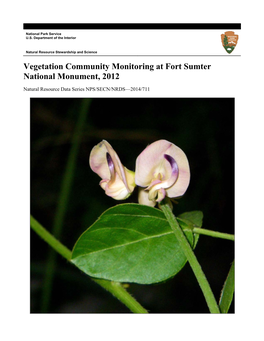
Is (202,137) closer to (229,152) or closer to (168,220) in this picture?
(229,152)

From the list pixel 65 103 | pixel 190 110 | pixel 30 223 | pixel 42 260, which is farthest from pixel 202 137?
pixel 30 223

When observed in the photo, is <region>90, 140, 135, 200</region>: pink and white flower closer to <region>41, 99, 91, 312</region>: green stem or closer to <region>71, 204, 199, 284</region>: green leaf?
<region>71, 204, 199, 284</region>: green leaf
